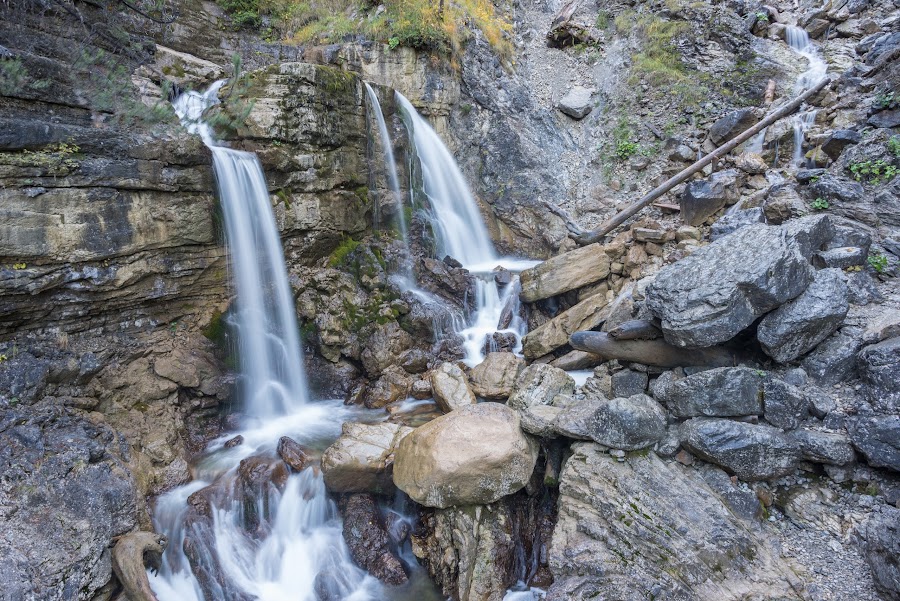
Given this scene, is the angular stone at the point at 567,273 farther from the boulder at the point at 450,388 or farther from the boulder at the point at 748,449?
the boulder at the point at 748,449

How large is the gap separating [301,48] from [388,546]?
1176cm

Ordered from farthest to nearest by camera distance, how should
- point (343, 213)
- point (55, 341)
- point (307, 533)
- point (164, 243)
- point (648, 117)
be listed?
point (648, 117) < point (343, 213) < point (164, 243) < point (55, 341) < point (307, 533)

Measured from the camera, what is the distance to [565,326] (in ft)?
25.8

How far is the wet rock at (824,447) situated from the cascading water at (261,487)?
4737mm

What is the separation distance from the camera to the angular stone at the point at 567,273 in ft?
28.5

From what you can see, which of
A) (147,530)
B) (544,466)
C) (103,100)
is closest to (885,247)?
(544,466)

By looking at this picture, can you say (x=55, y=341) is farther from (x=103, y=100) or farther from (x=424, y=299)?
(x=424, y=299)

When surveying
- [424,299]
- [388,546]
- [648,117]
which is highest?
[648,117]

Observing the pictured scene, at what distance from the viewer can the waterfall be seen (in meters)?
9.83

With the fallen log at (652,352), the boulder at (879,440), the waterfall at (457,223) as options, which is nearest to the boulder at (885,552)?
the boulder at (879,440)

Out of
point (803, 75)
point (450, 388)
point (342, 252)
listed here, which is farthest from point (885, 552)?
point (803, 75)

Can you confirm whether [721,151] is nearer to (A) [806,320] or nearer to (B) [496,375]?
(A) [806,320]

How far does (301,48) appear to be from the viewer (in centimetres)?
1164

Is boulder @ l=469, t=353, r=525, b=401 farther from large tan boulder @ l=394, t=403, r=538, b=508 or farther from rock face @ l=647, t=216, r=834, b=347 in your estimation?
rock face @ l=647, t=216, r=834, b=347
